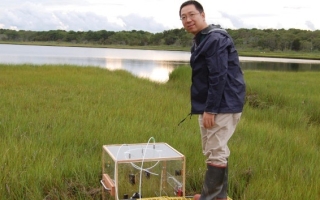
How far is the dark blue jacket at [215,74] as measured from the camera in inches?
117

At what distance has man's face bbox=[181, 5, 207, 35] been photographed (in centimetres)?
308

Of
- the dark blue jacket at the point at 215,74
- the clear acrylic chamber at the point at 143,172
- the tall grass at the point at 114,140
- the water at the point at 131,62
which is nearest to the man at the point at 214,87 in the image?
the dark blue jacket at the point at 215,74

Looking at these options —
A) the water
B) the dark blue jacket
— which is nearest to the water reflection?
the water

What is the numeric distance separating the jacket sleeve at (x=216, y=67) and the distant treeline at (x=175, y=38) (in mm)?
70574

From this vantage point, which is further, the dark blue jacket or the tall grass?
the tall grass

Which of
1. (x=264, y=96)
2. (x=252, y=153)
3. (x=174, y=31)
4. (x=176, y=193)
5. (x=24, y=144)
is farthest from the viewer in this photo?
(x=174, y=31)

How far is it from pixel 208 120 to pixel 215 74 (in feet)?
1.10

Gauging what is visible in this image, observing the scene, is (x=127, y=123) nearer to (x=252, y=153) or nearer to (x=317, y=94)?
(x=252, y=153)

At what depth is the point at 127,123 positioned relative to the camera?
5680mm

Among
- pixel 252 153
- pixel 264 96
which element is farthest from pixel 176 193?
pixel 264 96

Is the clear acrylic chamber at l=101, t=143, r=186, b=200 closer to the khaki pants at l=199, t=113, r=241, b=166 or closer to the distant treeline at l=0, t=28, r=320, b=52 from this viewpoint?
the khaki pants at l=199, t=113, r=241, b=166

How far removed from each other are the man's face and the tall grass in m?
1.47

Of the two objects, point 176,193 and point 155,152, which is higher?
point 155,152

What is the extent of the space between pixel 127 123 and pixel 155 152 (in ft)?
7.25
